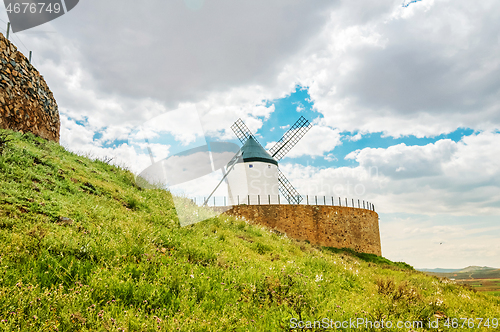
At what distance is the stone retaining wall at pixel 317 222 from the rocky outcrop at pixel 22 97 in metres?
13.9

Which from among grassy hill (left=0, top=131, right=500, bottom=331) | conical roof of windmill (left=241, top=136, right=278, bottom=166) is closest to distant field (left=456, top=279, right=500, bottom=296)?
grassy hill (left=0, top=131, right=500, bottom=331)

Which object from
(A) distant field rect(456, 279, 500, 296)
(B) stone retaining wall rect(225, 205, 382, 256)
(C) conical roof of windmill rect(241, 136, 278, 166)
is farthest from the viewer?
(C) conical roof of windmill rect(241, 136, 278, 166)

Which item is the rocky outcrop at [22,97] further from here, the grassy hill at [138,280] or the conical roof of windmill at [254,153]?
the conical roof of windmill at [254,153]

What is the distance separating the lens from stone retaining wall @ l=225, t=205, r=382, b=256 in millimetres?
23078

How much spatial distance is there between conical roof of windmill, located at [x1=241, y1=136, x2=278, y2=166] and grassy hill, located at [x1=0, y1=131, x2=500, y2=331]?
19.7 metres

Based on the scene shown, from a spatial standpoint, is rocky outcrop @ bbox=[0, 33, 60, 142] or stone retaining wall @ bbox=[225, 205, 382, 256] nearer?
rocky outcrop @ bbox=[0, 33, 60, 142]

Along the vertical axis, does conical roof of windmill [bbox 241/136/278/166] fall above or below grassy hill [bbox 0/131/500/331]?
above

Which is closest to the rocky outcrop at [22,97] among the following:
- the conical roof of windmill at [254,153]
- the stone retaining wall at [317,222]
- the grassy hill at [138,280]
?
the grassy hill at [138,280]

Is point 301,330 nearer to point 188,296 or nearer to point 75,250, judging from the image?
point 188,296

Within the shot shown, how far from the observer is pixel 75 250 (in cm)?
510

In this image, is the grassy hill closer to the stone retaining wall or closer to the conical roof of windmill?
the stone retaining wall

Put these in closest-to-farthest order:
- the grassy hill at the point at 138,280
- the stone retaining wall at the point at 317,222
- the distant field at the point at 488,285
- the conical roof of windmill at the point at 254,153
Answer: the grassy hill at the point at 138,280 → the distant field at the point at 488,285 → the stone retaining wall at the point at 317,222 → the conical roof of windmill at the point at 254,153

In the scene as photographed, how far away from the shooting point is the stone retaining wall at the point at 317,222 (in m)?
23.1

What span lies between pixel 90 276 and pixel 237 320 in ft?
7.97
